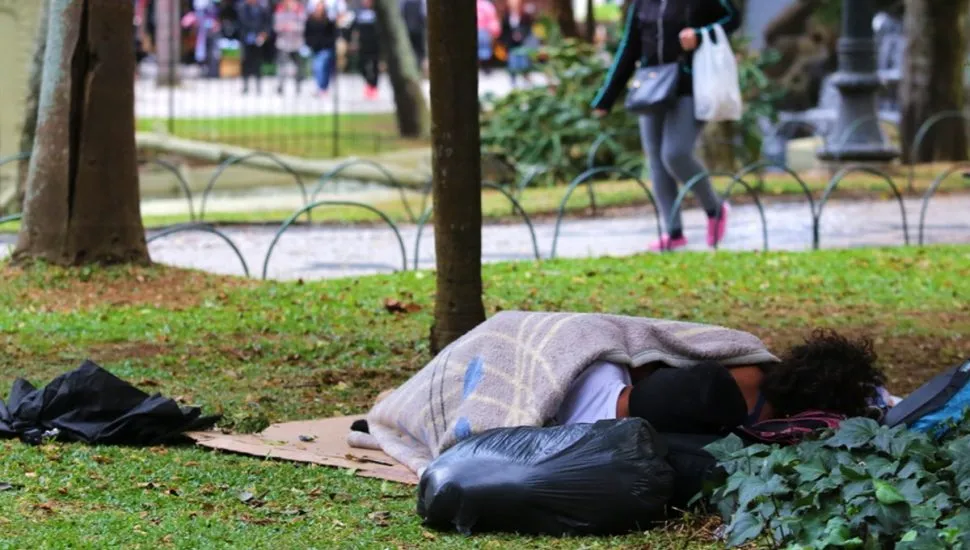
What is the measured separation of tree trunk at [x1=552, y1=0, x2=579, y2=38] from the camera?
70.8 feet

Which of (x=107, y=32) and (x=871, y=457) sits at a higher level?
(x=107, y=32)

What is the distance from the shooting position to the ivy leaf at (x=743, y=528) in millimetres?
4035

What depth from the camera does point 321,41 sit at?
84.5 ft

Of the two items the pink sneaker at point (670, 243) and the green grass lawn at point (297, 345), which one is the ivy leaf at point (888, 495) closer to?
the green grass lawn at point (297, 345)

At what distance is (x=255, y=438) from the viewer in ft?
18.4

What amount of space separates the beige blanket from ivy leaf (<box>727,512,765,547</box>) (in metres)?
0.86

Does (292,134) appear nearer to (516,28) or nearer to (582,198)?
(582,198)

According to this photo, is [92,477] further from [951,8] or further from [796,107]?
[796,107]

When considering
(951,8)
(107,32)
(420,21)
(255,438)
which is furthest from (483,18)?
(255,438)

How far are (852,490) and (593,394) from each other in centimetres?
109

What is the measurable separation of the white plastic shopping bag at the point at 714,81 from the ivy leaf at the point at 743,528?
19.1ft

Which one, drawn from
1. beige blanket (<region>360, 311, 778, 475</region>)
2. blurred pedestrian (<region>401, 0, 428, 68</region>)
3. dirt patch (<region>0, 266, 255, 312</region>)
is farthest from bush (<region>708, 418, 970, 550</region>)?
blurred pedestrian (<region>401, 0, 428, 68</region>)

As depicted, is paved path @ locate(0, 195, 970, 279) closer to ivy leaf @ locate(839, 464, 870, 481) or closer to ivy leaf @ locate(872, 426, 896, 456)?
ivy leaf @ locate(872, 426, 896, 456)

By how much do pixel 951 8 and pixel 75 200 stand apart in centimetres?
1106
